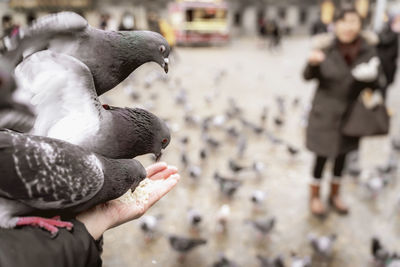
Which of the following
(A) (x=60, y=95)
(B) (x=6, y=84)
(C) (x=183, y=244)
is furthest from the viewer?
(C) (x=183, y=244)

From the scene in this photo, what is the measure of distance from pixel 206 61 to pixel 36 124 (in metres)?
13.3

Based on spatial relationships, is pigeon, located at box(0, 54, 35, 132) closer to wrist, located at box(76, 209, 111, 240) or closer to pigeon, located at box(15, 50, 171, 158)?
pigeon, located at box(15, 50, 171, 158)

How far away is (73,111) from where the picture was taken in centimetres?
135


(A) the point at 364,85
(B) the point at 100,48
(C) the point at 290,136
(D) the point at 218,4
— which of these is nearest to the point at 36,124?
(B) the point at 100,48

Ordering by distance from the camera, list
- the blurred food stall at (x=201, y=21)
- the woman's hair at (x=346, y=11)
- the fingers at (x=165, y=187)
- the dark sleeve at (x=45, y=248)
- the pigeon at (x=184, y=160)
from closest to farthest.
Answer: the dark sleeve at (x=45, y=248) < the fingers at (x=165, y=187) < the woman's hair at (x=346, y=11) < the pigeon at (x=184, y=160) < the blurred food stall at (x=201, y=21)

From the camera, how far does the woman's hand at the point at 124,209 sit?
1481 mm

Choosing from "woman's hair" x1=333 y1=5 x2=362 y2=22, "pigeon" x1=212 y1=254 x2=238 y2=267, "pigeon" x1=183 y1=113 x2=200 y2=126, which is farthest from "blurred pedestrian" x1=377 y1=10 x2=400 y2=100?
"pigeon" x1=212 y1=254 x2=238 y2=267

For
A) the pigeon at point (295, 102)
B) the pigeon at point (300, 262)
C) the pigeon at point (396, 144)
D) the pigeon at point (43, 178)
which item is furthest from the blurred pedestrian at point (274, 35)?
the pigeon at point (43, 178)

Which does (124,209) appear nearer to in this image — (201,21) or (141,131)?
(141,131)

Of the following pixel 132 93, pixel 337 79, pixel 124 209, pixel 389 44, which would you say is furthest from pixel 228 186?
pixel 389 44

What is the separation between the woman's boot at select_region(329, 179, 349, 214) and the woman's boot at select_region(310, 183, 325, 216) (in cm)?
20

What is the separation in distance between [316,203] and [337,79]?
5.15 feet

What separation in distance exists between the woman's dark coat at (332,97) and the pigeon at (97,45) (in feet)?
7.77

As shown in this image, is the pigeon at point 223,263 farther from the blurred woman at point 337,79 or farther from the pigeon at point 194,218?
the blurred woman at point 337,79
